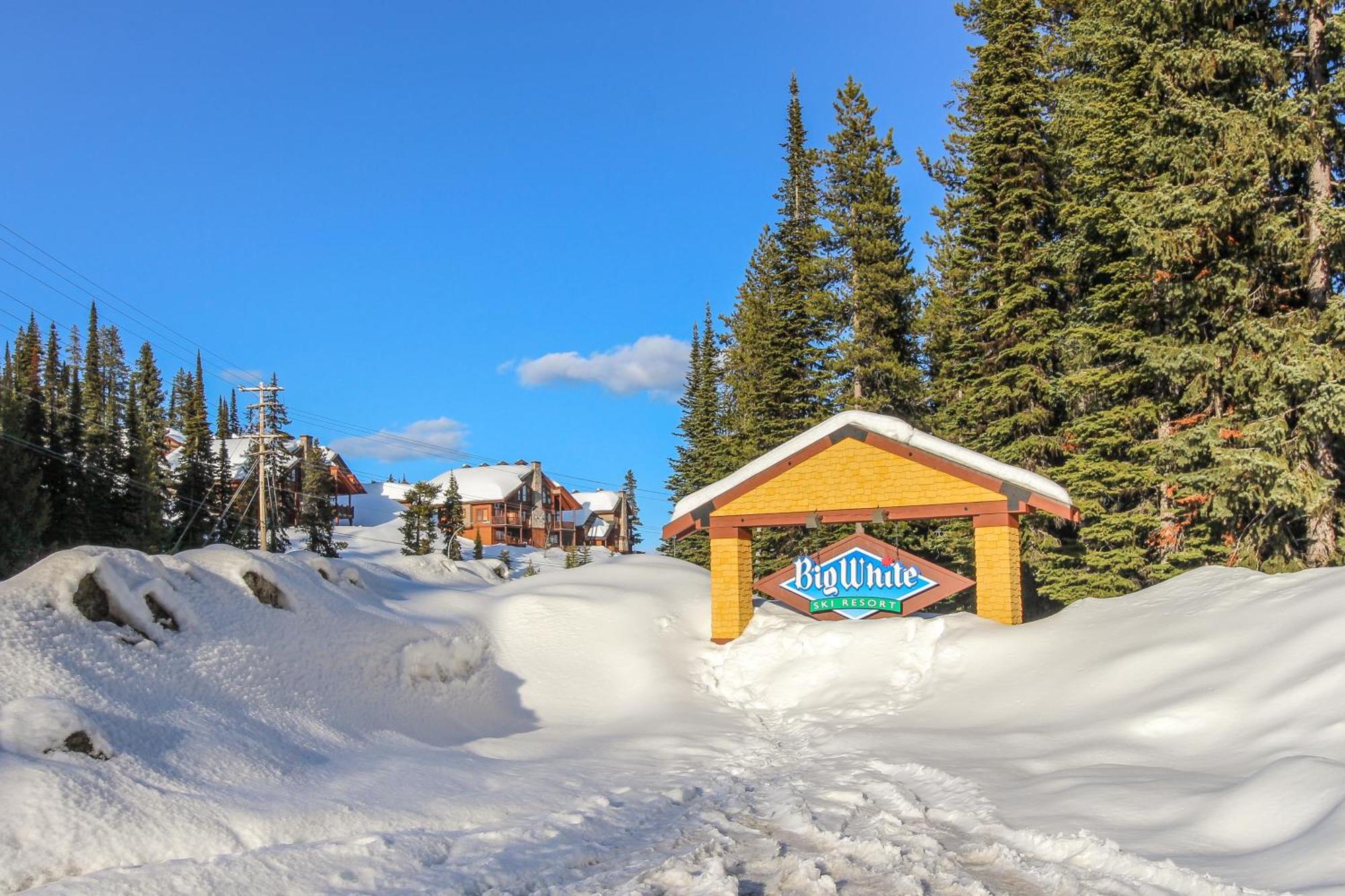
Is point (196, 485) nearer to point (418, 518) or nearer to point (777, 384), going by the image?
point (418, 518)

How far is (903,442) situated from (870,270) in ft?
40.9

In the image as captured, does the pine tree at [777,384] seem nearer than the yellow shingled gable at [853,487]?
No

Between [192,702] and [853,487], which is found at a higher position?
[853,487]

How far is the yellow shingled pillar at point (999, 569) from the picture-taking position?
44.9ft

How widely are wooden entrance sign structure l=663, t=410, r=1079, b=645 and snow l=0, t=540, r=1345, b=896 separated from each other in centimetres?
148

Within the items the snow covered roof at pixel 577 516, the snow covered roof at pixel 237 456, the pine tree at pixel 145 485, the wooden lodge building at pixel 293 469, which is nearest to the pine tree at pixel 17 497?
the pine tree at pixel 145 485

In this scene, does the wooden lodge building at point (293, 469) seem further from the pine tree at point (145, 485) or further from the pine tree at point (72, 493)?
the pine tree at point (72, 493)

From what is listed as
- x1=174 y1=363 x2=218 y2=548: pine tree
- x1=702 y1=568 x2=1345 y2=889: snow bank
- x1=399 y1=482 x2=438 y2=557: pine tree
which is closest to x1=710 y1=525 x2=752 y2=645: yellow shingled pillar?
x1=702 y1=568 x2=1345 y2=889: snow bank

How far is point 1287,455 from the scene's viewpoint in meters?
13.5

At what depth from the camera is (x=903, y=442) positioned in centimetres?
1445

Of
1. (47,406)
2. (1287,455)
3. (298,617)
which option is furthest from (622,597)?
(47,406)

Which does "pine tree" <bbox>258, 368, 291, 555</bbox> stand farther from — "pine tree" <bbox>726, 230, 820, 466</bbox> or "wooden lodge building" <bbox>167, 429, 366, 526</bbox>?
"pine tree" <bbox>726, 230, 820, 466</bbox>

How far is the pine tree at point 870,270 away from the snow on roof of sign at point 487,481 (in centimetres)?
4929

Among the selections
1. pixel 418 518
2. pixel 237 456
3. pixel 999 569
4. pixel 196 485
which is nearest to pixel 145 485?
pixel 196 485
